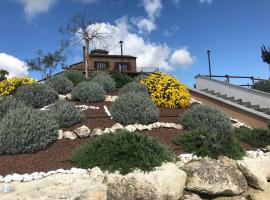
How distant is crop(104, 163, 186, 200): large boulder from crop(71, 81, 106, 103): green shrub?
725 centimetres

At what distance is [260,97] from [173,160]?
953 centimetres

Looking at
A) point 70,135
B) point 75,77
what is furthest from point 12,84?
point 70,135

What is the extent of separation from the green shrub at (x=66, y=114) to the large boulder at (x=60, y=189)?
3.44 meters

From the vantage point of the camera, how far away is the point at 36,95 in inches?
500

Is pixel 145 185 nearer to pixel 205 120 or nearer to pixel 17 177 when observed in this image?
pixel 17 177

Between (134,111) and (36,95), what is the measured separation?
4176 millimetres

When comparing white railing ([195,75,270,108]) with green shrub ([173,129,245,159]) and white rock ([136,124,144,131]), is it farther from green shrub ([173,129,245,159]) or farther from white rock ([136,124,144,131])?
green shrub ([173,129,245,159])

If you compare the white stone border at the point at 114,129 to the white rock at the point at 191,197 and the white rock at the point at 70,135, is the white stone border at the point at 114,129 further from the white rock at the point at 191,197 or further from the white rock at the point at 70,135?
the white rock at the point at 191,197

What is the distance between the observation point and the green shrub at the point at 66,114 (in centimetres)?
977

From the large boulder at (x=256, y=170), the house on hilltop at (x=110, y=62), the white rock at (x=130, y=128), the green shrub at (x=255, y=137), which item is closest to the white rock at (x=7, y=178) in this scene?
the white rock at (x=130, y=128)

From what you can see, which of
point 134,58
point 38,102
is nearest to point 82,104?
point 38,102

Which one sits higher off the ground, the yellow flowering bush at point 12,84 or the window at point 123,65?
the window at point 123,65

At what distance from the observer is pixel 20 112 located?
854cm

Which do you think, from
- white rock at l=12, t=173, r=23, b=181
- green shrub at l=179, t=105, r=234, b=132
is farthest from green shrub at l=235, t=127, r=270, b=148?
white rock at l=12, t=173, r=23, b=181
